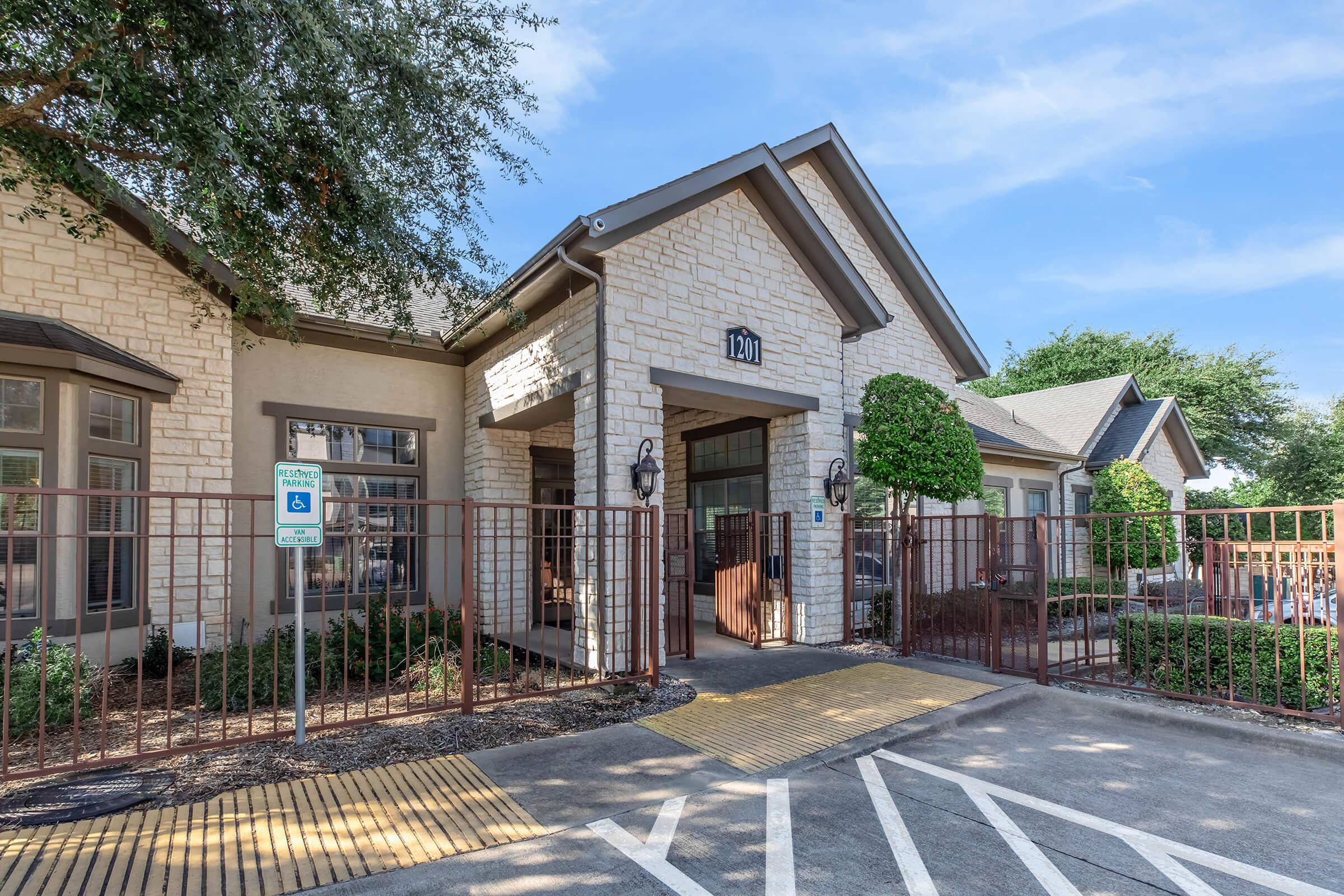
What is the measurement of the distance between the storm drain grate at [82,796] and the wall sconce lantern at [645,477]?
4722mm

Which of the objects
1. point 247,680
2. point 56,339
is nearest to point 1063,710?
point 247,680

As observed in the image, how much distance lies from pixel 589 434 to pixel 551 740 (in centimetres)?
349

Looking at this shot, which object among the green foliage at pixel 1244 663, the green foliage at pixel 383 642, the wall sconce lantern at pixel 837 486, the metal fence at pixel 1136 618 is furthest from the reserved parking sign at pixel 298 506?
the green foliage at pixel 1244 663

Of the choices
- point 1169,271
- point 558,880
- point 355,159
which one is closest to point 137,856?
point 558,880

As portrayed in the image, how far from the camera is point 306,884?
3.33m

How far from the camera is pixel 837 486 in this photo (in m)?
9.66

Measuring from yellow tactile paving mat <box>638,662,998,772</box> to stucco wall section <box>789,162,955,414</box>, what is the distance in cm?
523

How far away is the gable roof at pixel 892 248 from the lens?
11906mm

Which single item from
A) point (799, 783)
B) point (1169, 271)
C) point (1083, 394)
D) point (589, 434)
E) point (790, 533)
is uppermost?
point (1169, 271)

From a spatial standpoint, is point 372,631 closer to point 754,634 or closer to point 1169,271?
point 754,634

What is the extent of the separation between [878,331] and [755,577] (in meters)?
4.98

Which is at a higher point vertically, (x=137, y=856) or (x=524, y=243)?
(x=524, y=243)

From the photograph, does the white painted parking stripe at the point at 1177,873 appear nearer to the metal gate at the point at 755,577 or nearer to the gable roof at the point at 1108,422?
the metal gate at the point at 755,577

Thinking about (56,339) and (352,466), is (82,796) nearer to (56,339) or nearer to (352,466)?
(56,339)
